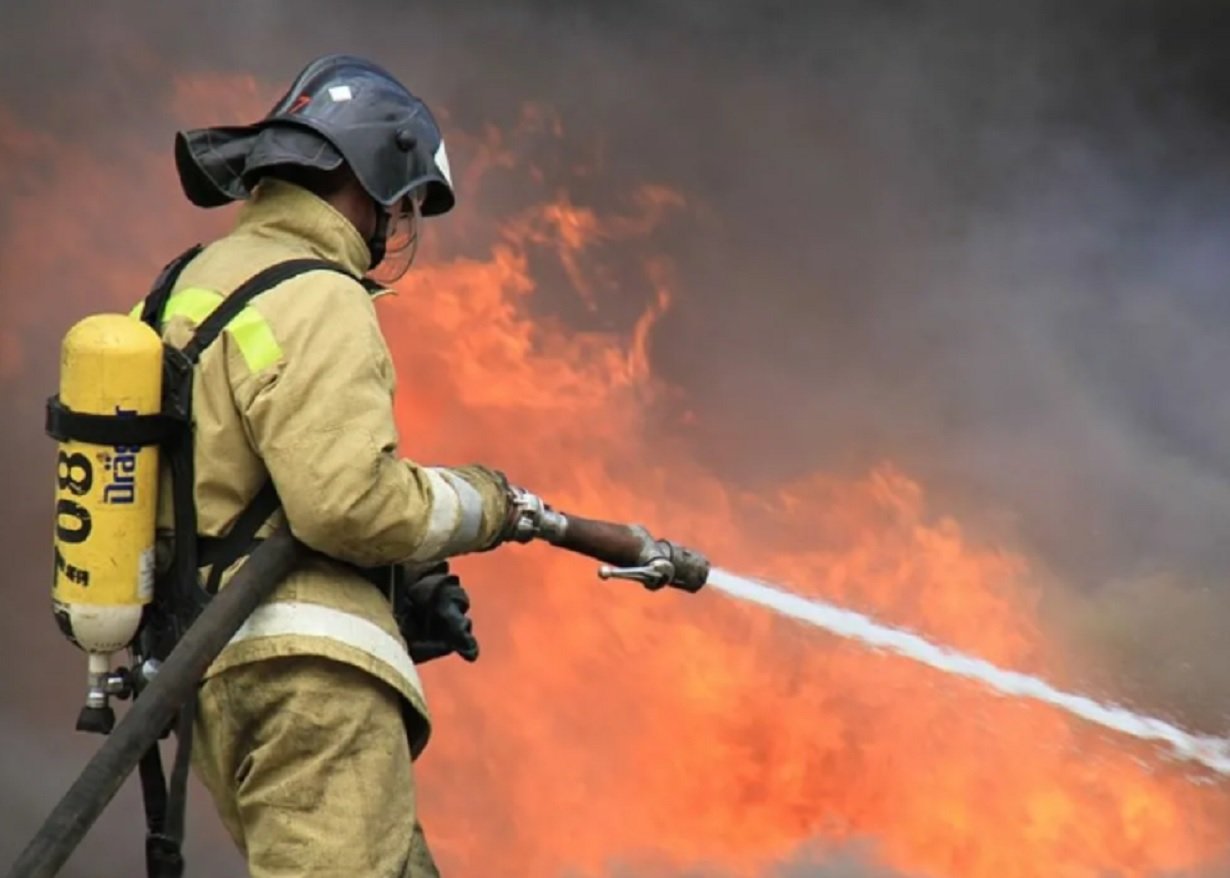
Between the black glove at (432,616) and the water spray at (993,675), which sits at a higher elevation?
the water spray at (993,675)

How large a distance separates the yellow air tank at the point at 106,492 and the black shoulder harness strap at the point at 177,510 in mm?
28

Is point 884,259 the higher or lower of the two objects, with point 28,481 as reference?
higher

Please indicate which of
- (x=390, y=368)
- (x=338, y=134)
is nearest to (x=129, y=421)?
(x=390, y=368)

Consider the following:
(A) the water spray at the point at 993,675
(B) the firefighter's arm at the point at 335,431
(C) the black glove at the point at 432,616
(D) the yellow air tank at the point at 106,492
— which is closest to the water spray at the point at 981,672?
(A) the water spray at the point at 993,675

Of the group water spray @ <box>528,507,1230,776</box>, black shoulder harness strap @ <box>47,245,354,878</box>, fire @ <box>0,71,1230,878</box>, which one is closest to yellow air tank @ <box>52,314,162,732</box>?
black shoulder harness strap @ <box>47,245,354,878</box>

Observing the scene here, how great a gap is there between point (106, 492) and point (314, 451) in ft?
1.40

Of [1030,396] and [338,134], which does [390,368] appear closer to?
[338,134]

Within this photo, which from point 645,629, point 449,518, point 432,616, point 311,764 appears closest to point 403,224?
point 449,518

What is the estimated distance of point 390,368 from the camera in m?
3.06

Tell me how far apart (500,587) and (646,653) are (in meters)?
0.59

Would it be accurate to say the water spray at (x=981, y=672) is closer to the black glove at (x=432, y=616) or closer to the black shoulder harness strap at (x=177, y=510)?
the black glove at (x=432, y=616)

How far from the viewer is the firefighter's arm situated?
9.54 ft

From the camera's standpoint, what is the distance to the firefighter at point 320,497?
116 inches

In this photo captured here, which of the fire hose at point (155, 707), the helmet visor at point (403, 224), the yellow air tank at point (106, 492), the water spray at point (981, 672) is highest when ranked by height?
the water spray at point (981, 672)
